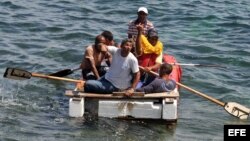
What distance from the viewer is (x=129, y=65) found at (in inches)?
441

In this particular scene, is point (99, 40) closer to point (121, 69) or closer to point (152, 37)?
point (121, 69)

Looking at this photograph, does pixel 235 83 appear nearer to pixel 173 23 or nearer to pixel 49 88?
pixel 49 88

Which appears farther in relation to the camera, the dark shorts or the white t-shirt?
the dark shorts

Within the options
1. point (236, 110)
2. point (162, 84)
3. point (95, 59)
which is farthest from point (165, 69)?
point (236, 110)

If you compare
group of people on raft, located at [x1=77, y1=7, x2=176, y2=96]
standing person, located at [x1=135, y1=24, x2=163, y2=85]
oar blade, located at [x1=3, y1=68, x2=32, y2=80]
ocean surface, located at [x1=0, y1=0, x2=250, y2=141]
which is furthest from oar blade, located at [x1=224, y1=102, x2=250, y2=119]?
oar blade, located at [x1=3, y1=68, x2=32, y2=80]

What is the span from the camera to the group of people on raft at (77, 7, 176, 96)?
1122 centimetres

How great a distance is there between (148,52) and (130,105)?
142 centimetres

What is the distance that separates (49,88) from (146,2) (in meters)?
10.4

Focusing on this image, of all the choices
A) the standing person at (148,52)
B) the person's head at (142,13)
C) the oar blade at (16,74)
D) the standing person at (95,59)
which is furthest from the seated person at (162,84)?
the oar blade at (16,74)

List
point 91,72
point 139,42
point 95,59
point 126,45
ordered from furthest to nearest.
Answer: point 91,72, point 95,59, point 139,42, point 126,45

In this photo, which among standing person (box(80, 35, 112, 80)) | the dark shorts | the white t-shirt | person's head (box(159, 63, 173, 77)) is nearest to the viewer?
the white t-shirt

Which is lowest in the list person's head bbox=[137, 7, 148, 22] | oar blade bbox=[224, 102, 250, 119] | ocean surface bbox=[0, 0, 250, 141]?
ocean surface bbox=[0, 0, 250, 141]

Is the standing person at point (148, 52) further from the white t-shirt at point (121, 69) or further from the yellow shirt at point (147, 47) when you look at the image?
the white t-shirt at point (121, 69)

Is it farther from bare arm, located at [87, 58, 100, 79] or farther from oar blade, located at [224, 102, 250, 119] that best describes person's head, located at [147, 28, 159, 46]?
oar blade, located at [224, 102, 250, 119]
